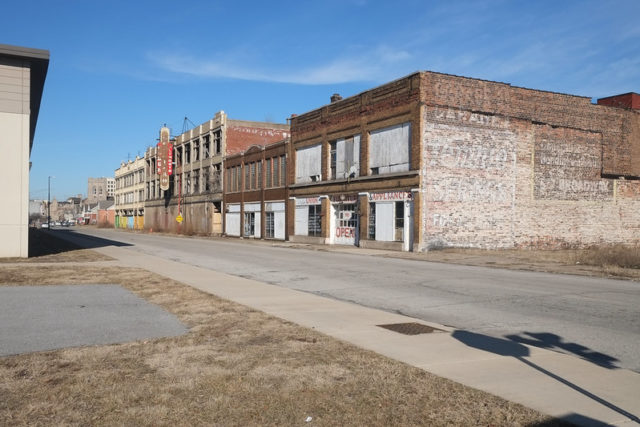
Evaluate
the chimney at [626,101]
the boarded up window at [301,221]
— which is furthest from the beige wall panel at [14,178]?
the chimney at [626,101]

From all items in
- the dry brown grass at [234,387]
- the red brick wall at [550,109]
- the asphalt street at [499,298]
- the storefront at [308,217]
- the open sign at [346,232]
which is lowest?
the asphalt street at [499,298]

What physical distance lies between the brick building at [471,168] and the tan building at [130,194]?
60156mm

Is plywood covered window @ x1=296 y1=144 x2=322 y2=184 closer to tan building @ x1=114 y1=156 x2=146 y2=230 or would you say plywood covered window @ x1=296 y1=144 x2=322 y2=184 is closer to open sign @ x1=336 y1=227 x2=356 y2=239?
open sign @ x1=336 y1=227 x2=356 y2=239

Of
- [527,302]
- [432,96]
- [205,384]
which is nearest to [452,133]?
[432,96]

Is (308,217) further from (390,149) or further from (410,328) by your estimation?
(410,328)

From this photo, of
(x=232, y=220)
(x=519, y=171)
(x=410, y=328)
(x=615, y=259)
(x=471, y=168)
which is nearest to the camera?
(x=410, y=328)

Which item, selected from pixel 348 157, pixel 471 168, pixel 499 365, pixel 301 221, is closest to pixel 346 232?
pixel 348 157

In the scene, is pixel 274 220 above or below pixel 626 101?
below

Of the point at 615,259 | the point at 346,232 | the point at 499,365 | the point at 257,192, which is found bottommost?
the point at 499,365

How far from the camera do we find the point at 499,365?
6148 mm

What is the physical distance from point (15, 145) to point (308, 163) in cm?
2192

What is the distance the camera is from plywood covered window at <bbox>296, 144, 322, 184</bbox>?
129ft

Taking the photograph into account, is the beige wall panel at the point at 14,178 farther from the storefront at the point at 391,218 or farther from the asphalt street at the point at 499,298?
the storefront at the point at 391,218

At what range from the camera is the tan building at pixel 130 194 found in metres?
91.8
